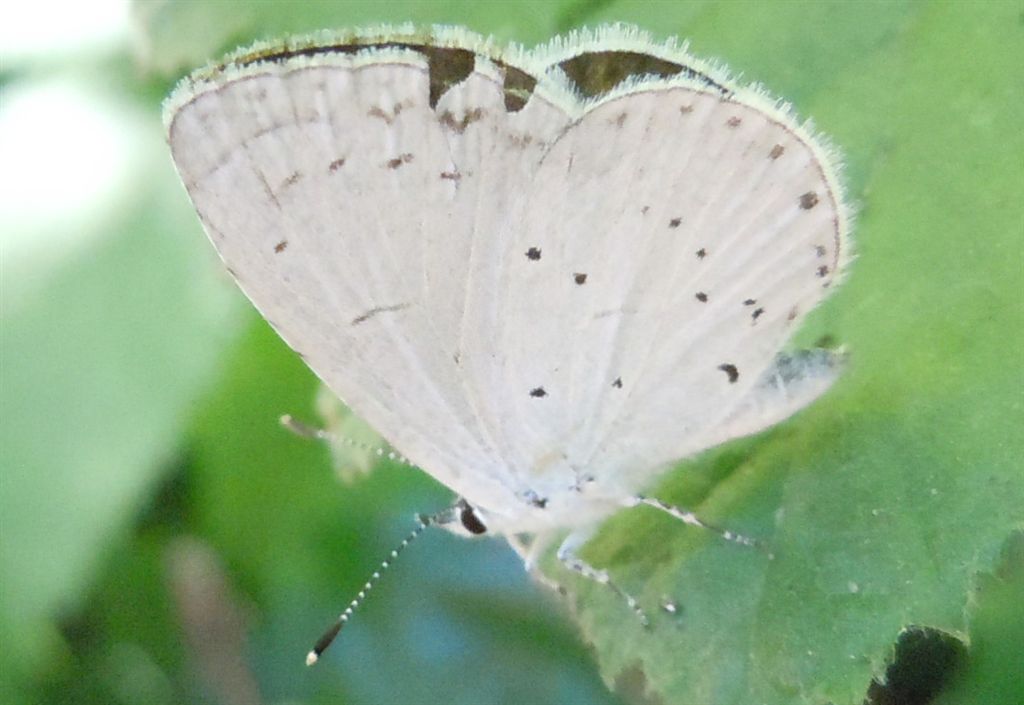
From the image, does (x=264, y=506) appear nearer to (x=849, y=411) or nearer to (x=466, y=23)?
(x=466, y=23)

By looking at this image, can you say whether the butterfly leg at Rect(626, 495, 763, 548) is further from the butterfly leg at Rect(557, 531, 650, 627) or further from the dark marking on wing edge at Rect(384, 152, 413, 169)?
the dark marking on wing edge at Rect(384, 152, 413, 169)

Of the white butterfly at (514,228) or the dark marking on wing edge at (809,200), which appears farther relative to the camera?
the dark marking on wing edge at (809,200)

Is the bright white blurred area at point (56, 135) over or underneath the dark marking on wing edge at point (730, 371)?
underneath

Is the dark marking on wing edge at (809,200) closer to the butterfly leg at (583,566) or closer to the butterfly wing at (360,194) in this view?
the butterfly wing at (360,194)

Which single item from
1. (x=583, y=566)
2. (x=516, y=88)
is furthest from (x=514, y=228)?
(x=583, y=566)

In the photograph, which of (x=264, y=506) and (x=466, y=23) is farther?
(x=264, y=506)

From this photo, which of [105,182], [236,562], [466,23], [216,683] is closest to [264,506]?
[236,562]

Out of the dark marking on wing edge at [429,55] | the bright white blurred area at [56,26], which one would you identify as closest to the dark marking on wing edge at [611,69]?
the dark marking on wing edge at [429,55]
